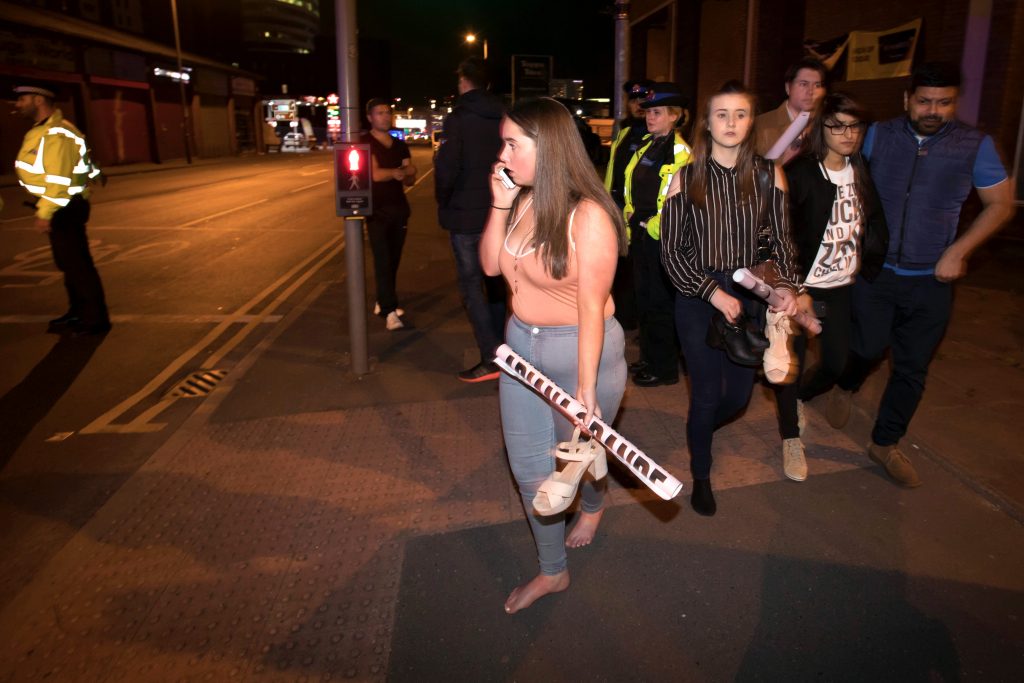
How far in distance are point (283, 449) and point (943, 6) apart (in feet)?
40.7

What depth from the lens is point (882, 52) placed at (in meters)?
13.5

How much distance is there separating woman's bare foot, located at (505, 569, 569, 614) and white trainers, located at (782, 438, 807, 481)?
162 centimetres

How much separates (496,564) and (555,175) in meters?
1.79

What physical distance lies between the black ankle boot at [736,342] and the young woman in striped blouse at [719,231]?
1.9 inches

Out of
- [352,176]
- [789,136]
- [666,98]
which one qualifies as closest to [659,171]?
[666,98]

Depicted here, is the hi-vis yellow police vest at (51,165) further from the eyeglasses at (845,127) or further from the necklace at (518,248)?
the eyeglasses at (845,127)

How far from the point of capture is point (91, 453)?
472 cm

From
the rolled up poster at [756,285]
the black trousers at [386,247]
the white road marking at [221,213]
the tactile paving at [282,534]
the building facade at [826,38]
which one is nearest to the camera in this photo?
the tactile paving at [282,534]

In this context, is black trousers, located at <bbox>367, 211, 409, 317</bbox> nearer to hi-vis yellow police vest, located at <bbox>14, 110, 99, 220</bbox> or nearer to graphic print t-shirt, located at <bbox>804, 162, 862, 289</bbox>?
hi-vis yellow police vest, located at <bbox>14, 110, 99, 220</bbox>

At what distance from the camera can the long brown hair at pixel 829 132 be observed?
369 cm

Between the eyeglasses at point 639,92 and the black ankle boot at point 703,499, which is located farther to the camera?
the eyeglasses at point 639,92

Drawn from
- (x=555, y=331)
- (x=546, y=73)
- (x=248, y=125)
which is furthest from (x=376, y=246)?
(x=248, y=125)

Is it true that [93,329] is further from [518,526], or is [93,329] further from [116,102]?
[116,102]

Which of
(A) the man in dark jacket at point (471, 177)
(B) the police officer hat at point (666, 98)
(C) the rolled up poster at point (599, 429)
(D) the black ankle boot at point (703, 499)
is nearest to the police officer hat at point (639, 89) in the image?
(B) the police officer hat at point (666, 98)
